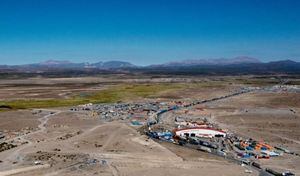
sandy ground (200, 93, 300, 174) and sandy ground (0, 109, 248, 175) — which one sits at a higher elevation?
sandy ground (200, 93, 300, 174)

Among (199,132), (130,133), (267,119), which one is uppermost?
(199,132)

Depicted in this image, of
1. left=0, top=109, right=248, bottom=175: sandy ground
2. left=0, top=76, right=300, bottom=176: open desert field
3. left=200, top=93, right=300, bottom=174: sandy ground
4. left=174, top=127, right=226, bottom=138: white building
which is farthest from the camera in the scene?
left=174, top=127, right=226, bottom=138: white building

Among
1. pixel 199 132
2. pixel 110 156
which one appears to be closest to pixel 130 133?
pixel 199 132

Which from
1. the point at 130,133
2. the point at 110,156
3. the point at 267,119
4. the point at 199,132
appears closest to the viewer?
the point at 110,156

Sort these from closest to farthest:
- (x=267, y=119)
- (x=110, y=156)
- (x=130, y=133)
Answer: (x=110, y=156) → (x=130, y=133) → (x=267, y=119)

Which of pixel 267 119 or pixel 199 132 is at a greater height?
pixel 199 132

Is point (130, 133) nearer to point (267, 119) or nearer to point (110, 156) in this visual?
point (110, 156)

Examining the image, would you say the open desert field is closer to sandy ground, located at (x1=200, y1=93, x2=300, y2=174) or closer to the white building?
sandy ground, located at (x1=200, y1=93, x2=300, y2=174)

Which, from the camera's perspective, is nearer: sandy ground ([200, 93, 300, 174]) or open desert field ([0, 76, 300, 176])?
open desert field ([0, 76, 300, 176])

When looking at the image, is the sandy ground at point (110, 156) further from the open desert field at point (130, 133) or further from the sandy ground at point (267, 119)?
the sandy ground at point (267, 119)

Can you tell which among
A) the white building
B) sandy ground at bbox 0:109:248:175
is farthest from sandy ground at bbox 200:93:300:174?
sandy ground at bbox 0:109:248:175

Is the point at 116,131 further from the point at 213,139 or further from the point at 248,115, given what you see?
the point at 248,115
